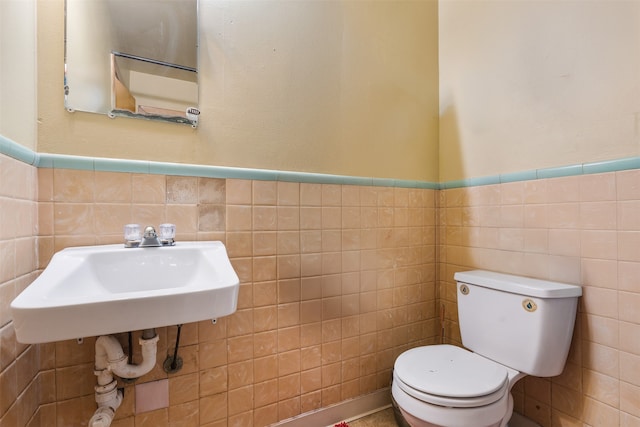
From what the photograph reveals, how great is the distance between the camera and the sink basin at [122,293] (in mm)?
583

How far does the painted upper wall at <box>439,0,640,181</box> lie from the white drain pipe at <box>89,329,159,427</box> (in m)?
1.57

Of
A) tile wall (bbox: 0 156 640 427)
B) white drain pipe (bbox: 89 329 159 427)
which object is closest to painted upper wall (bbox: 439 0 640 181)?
tile wall (bbox: 0 156 640 427)

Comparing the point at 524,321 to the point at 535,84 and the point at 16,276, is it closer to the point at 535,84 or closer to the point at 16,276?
the point at 535,84

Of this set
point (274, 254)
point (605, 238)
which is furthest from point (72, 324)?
point (605, 238)

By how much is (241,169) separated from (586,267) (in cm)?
136

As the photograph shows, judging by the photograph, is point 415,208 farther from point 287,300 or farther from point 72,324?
point 72,324

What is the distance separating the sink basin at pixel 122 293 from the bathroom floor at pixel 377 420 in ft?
3.42

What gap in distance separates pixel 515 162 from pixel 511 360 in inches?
32.8

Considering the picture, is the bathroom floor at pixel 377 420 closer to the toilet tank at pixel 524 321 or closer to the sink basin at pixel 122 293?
the toilet tank at pixel 524 321

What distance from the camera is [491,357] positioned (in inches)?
48.1

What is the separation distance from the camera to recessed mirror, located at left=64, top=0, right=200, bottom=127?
0.95 metres

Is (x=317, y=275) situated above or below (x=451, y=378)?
above

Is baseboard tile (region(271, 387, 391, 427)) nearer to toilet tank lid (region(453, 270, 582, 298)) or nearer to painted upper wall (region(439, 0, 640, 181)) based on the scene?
toilet tank lid (region(453, 270, 582, 298))

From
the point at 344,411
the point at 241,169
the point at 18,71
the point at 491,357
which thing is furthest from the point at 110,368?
the point at 491,357
